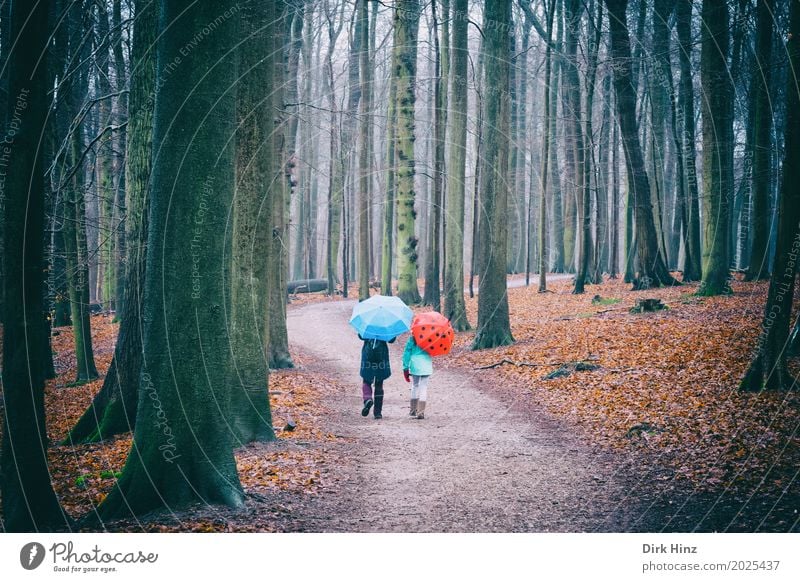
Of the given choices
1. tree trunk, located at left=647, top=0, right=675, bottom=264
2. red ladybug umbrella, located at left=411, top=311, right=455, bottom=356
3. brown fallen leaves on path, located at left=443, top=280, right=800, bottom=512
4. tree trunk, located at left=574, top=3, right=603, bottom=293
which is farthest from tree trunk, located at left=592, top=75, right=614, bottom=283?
red ladybug umbrella, located at left=411, top=311, right=455, bottom=356

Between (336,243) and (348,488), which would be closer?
(348,488)

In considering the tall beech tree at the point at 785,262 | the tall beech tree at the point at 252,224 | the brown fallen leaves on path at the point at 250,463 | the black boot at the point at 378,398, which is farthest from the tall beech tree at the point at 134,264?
the tall beech tree at the point at 785,262

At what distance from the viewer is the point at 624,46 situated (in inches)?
812

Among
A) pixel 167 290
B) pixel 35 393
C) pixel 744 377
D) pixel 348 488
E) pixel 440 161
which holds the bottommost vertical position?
pixel 348 488

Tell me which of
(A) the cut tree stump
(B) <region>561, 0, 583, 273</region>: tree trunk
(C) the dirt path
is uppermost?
(B) <region>561, 0, 583, 273</region>: tree trunk

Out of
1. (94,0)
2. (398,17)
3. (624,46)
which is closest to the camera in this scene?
(94,0)

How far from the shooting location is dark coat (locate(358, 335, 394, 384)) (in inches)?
407

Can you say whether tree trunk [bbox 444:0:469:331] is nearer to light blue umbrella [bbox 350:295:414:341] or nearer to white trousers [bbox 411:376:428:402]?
white trousers [bbox 411:376:428:402]

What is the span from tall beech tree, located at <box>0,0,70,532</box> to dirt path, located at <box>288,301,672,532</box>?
243 centimetres

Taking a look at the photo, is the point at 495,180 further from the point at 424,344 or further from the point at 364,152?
the point at 364,152

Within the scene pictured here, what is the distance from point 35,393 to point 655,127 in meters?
27.7

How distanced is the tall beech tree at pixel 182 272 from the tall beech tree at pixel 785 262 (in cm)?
615
